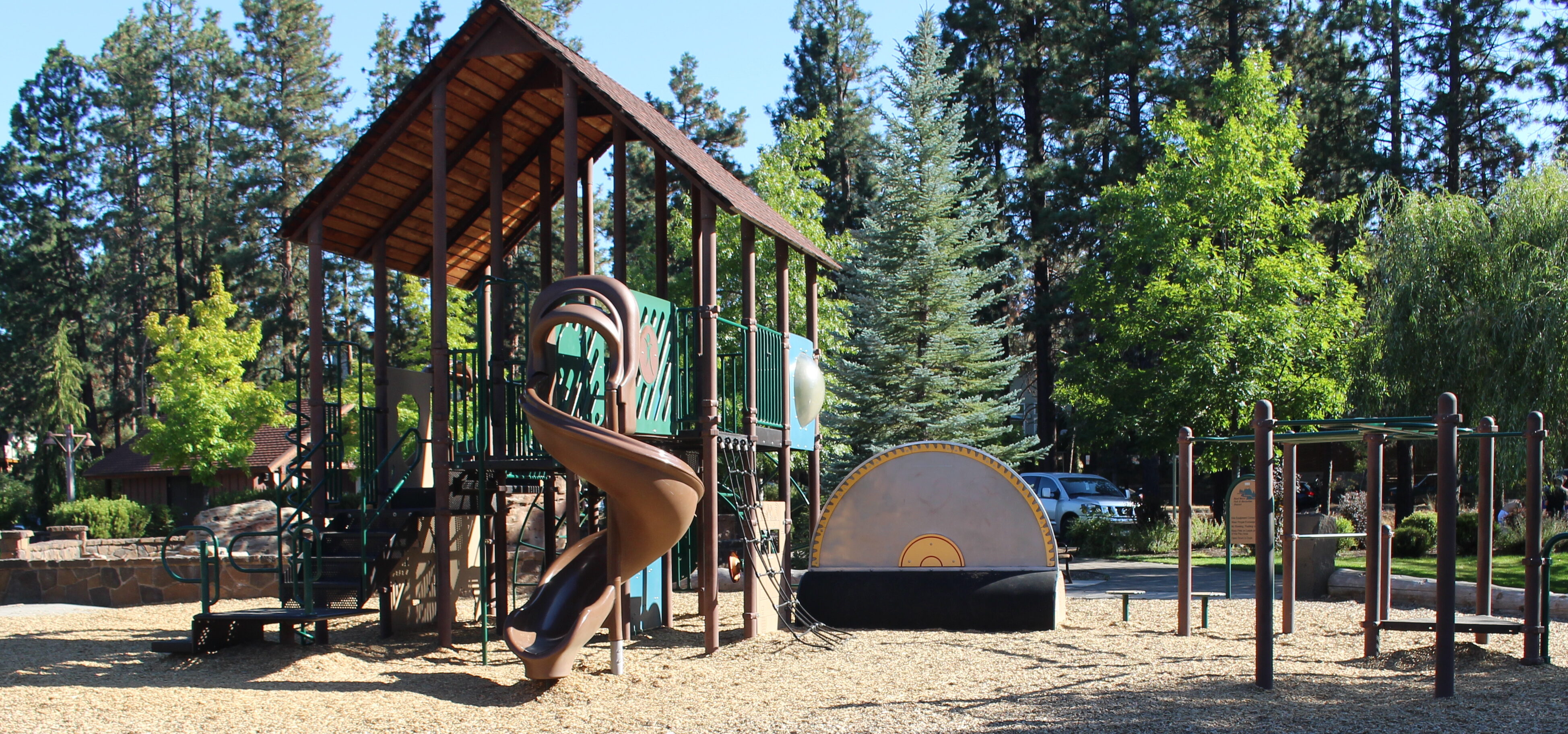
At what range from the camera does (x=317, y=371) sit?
1071 cm

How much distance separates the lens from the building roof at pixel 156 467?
42.6 metres

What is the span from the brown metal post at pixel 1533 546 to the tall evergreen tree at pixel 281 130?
43.1 meters

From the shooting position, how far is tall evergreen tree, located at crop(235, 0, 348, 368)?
4481 centimetres

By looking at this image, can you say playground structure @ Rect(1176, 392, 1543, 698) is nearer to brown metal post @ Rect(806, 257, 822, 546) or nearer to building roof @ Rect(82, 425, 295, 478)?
brown metal post @ Rect(806, 257, 822, 546)

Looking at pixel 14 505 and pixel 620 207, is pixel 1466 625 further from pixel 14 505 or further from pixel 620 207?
pixel 14 505

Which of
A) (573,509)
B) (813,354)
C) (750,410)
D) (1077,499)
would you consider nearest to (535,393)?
(573,509)

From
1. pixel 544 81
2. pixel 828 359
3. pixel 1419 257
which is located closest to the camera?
pixel 544 81

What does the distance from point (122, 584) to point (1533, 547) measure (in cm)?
1538

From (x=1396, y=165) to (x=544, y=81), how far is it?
26.1 meters

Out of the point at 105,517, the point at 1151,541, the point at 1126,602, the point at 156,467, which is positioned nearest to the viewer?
the point at 1126,602

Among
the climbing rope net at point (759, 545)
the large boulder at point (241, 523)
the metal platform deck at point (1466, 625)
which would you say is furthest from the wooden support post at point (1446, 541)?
the large boulder at point (241, 523)

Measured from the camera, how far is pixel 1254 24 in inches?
1328

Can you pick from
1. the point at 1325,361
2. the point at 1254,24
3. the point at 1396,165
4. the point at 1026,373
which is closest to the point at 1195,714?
the point at 1325,361

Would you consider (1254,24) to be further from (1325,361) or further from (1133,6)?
(1325,361)
